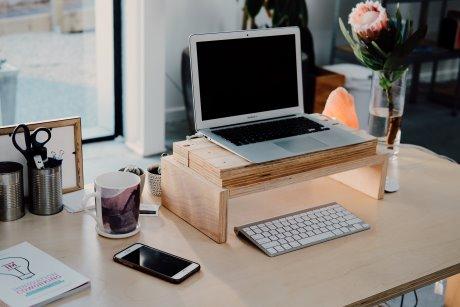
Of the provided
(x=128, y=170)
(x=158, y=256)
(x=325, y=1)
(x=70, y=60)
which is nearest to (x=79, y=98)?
(x=70, y=60)

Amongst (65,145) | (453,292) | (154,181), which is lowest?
(453,292)

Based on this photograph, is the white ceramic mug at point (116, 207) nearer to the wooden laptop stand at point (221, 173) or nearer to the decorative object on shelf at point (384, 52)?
the wooden laptop stand at point (221, 173)

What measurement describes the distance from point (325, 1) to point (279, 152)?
329 cm

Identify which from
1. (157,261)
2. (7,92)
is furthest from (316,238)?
(7,92)

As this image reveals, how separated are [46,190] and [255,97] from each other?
59cm

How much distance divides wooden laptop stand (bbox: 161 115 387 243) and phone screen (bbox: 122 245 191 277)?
139mm

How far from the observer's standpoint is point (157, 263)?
54.8 inches

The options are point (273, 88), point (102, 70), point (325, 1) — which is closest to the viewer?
point (273, 88)

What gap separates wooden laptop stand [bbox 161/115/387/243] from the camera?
1.49 metres

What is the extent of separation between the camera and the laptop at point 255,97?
163cm

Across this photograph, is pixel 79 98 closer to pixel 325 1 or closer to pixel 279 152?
pixel 325 1

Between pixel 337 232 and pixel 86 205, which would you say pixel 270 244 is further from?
pixel 86 205

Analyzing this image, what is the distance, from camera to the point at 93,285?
51.6 inches

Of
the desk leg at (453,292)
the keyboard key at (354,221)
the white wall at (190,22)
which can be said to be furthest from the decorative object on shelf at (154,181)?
the white wall at (190,22)
